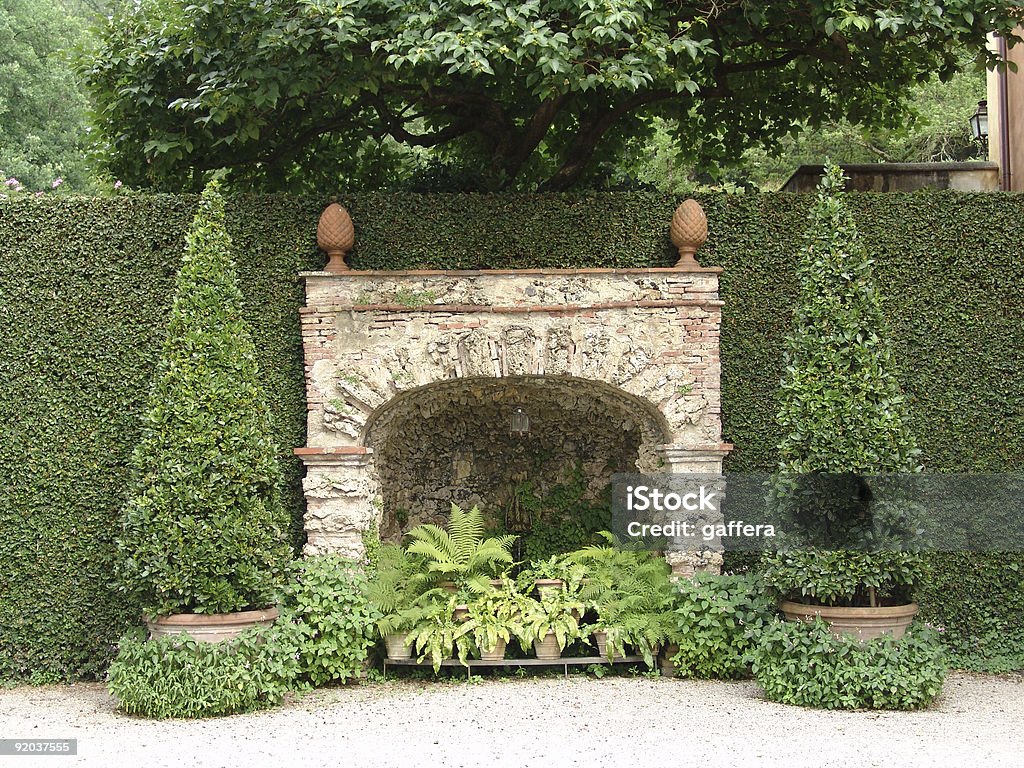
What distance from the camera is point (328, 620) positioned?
6.97 metres

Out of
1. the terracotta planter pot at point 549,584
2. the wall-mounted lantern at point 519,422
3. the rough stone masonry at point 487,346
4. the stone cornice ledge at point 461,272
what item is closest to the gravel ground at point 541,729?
the terracotta planter pot at point 549,584

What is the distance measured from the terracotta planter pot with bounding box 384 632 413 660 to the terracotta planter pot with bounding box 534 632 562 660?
3.02 ft

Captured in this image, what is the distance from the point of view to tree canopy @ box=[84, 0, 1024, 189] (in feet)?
21.7

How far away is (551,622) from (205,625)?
238 centimetres

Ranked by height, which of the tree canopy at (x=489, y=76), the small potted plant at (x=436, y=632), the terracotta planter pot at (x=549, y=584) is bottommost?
the small potted plant at (x=436, y=632)

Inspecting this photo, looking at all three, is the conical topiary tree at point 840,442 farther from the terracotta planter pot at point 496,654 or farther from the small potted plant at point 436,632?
the small potted plant at point 436,632

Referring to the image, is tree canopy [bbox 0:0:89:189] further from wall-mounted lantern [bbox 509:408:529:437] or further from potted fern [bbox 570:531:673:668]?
potted fern [bbox 570:531:673:668]

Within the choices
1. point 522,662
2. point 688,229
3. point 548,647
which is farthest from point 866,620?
point 688,229

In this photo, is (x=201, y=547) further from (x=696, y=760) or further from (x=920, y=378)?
(x=920, y=378)

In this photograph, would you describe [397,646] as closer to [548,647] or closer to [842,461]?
[548,647]

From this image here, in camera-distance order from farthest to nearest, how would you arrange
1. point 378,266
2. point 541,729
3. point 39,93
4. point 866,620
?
point 39,93 → point 378,266 → point 866,620 → point 541,729

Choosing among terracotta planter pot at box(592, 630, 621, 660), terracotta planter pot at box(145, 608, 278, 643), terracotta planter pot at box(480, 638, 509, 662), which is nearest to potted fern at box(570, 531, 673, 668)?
terracotta planter pot at box(592, 630, 621, 660)

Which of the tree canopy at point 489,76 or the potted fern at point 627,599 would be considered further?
the potted fern at point 627,599

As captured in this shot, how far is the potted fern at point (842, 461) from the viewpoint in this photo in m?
6.34
